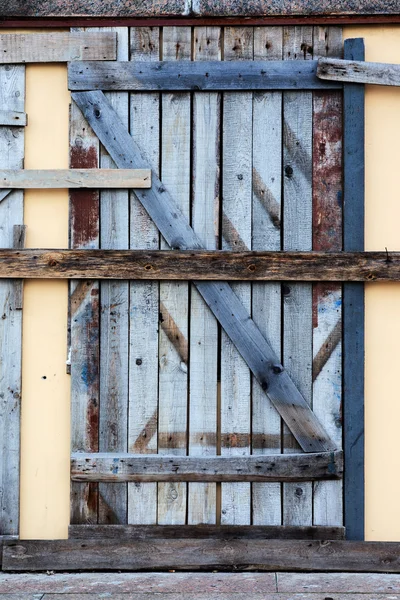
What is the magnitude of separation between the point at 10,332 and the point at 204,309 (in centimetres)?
122

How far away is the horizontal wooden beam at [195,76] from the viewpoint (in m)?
4.14

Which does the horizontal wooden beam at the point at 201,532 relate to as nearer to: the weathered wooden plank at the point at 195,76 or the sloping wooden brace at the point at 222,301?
the sloping wooden brace at the point at 222,301

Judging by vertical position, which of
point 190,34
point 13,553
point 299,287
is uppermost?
point 190,34

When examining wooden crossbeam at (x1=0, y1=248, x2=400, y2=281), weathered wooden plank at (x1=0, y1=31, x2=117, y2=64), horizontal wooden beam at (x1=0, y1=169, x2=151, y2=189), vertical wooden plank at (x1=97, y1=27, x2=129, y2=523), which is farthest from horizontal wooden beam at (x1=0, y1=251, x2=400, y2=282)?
weathered wooden plank at (x1=0, y1=31, x2=117, y2=64)

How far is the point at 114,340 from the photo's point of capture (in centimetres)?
418

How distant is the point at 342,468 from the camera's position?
409 centimetres

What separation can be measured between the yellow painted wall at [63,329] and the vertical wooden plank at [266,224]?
0.54m

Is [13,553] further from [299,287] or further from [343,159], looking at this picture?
[343,159]

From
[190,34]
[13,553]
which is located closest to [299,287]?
[190,34]

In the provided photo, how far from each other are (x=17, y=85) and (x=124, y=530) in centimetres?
284

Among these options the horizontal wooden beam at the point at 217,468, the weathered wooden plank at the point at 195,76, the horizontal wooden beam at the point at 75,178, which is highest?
the weathered wooden plank at the point at 195,76

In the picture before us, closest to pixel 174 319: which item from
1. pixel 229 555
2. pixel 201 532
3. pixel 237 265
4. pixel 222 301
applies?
pixel 222 301

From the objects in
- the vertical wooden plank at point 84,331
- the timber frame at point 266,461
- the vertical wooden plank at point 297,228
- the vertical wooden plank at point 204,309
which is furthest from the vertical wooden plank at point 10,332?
the vertical wooden plank at point 297,228

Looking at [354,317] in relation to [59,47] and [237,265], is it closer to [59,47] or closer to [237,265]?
[237,265]
